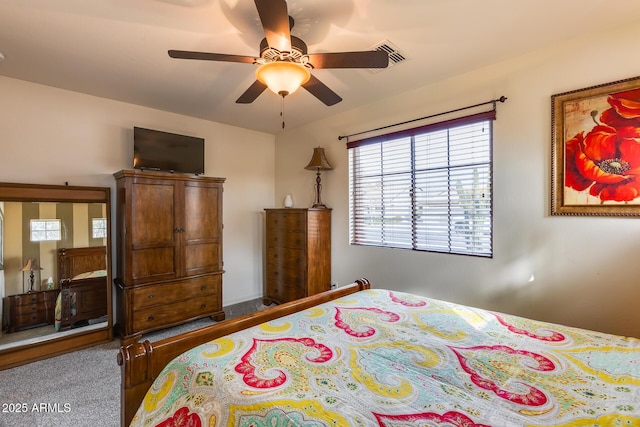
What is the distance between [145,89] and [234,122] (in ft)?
4.03

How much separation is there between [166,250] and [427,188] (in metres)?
2.85

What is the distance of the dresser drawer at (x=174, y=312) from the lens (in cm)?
292

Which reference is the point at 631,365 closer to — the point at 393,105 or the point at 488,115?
the point at 488,115

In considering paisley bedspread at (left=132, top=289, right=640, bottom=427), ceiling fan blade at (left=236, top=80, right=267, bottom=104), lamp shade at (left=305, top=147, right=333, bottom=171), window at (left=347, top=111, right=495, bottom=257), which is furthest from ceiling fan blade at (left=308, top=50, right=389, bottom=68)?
lamp shade at (left=305, top=147, right=333, bottom=171)

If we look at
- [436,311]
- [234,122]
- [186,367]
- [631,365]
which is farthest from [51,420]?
[234,122]

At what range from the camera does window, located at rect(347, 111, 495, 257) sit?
2574 millimetres

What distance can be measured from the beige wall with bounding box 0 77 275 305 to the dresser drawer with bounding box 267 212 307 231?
0.58 metres

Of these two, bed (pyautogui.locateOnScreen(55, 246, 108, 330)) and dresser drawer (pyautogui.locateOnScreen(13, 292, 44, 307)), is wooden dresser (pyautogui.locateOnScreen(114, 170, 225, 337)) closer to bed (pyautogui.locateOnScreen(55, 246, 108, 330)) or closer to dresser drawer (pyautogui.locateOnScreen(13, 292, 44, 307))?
bed (pyautogui.locateOnScreen(55, 246, 108, 330))

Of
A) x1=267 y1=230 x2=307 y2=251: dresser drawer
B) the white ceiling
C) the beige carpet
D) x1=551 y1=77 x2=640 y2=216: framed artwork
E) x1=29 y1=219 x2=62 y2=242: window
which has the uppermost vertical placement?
the white ceiling

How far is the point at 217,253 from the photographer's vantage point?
11.4 feet

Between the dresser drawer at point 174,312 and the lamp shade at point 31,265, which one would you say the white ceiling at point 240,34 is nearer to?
the lamp shade at point 31,265

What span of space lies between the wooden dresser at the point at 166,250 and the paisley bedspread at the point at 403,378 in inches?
81.0

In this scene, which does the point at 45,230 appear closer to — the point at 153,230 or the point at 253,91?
the point at 153,230

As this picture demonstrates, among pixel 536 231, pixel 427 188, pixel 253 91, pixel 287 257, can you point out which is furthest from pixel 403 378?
pixel 287 257
